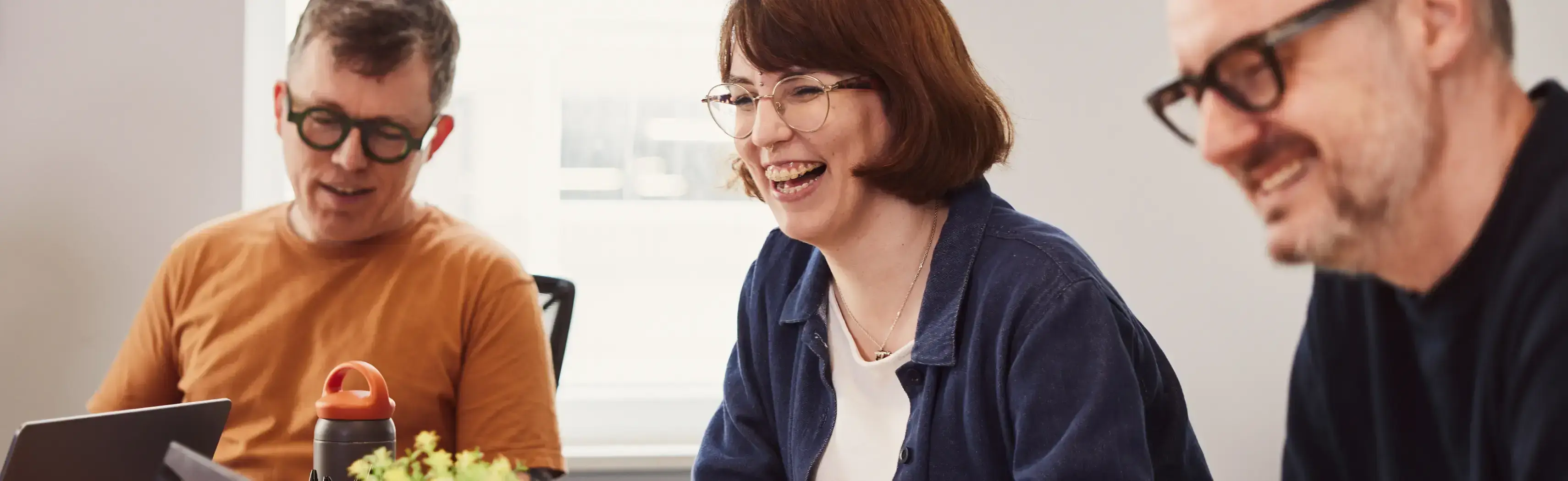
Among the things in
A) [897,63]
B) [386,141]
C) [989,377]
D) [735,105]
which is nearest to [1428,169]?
[989,377]

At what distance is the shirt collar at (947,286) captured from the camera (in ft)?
4.67

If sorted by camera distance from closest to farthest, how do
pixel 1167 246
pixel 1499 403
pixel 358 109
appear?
1. pixel 1499 403
2. pixel 358 109
3. pixel 1167 246

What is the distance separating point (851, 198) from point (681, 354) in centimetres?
173

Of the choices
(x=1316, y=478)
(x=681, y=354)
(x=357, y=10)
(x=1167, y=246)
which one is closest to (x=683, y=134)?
(x=681, y=354)

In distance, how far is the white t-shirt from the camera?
4.85ft

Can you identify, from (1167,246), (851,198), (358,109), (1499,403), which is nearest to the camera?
(1499,403)

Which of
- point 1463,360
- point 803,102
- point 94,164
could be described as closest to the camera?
point 1463,360

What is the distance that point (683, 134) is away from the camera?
10.4ft

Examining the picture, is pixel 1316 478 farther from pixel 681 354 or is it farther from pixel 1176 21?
pixel 681 354

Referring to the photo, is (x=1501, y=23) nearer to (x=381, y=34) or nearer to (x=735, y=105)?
(x=735, y=105)

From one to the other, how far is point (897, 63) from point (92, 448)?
92 centimetres

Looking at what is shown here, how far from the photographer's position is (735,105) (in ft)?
5.13

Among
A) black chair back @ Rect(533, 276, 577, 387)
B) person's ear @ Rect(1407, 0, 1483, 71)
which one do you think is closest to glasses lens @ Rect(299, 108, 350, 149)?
black chair back @ Rect(533, 276, 577, 387)

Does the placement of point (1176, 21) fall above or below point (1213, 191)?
above
